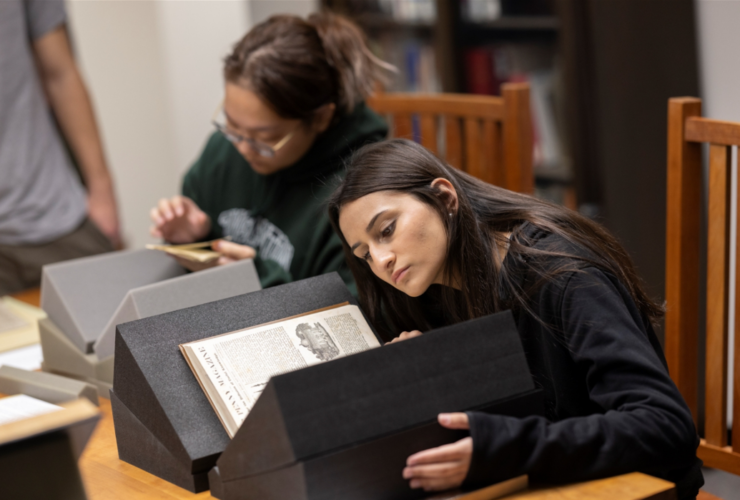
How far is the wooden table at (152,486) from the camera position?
674mm

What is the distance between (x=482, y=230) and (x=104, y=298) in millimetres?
610

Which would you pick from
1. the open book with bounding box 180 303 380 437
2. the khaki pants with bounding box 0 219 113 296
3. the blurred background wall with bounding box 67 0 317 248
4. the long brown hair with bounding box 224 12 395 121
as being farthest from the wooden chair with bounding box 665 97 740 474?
the blurred background wall with bounding box 67 0 317 248

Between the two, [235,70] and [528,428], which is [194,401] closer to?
[528,428]

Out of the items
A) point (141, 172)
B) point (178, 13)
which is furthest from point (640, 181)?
point (141, 172)

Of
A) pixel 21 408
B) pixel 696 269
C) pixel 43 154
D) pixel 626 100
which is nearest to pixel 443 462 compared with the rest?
pixel 21 408

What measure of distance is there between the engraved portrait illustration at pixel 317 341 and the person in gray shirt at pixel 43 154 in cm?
109

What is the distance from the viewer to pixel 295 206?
153 centimetres

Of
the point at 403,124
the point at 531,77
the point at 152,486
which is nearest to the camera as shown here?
→ the point at 152,486

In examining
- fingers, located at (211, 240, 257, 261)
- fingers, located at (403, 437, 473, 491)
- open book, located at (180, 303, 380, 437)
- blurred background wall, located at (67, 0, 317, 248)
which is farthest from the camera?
blurred background wall, located at (67, 0, 317, 248)

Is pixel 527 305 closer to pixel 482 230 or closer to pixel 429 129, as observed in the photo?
pixel 482 230

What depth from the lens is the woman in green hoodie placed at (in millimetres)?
1381

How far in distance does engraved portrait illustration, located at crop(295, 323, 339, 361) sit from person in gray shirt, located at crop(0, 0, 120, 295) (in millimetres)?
1093

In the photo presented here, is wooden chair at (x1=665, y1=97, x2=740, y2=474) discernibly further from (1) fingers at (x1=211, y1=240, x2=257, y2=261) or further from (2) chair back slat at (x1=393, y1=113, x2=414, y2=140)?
(2) chair back slat at (x1=393, y1=113, x2=414, y2=140)

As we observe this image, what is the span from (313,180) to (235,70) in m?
0.27
